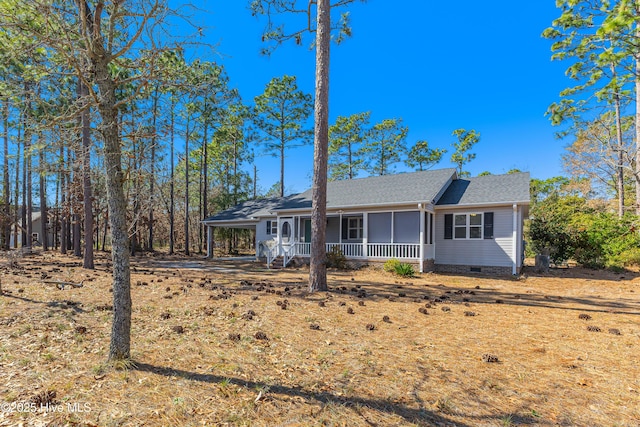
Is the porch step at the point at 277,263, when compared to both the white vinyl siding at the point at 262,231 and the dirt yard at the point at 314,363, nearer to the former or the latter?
the white vinyl siding at the point at 262,231

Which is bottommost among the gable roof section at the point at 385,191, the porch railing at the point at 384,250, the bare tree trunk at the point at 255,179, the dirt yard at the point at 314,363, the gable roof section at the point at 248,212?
the dirt yard at the point at 314,363

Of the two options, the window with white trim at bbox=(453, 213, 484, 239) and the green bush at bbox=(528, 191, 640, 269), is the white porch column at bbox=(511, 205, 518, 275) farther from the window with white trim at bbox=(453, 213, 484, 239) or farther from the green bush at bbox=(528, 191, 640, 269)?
the green bush at bbox=(528, 191, 640, 269)

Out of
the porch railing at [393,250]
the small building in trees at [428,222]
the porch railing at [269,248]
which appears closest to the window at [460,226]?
the small building in trees at [428,222]

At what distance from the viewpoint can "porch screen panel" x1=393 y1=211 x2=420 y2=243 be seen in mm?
14320

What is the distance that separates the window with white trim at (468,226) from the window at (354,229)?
4927 mm

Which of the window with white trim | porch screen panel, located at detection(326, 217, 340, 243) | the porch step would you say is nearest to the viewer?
the window with white trim

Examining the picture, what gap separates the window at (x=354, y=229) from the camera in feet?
55.8

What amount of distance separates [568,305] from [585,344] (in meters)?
3.40

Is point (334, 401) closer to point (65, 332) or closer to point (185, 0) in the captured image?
point (65, 332)

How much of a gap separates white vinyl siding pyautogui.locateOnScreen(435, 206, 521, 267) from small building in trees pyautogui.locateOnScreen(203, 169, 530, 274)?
4cm

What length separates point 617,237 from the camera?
14383 mm

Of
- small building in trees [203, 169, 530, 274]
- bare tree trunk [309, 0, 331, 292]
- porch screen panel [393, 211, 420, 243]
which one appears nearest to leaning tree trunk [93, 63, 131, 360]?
bare tree trunk [309, 0, 331, 292]

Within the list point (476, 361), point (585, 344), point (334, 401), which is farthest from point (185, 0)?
point (585, 344)

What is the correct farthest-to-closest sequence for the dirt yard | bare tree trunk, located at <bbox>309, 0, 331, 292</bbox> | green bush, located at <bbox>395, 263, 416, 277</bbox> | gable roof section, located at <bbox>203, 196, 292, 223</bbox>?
1. gable roof section, located at <bbox>203, 196, 292, 223</bbox>
2. green bush, located at <bbox>395, 263, 416, 277</bbox>
3. bare tree trunk, located at <bbox>309, 0, 331, 292</bbox>
4. the dirt yard
